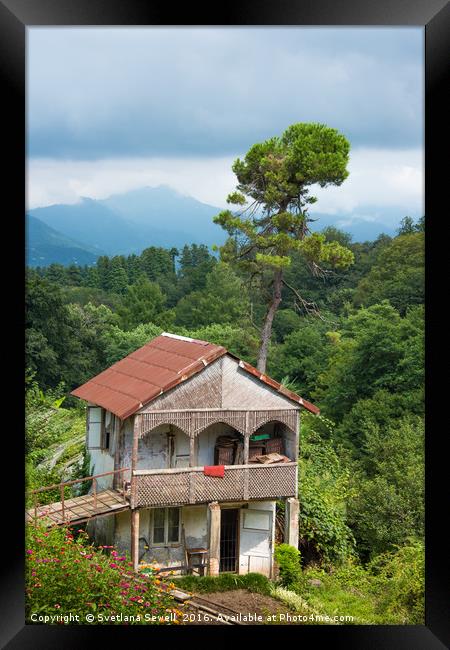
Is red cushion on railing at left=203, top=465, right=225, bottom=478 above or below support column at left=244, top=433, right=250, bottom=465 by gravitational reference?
below

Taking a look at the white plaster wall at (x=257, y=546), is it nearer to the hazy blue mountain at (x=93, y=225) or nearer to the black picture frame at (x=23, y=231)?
the black picture frame at (x=23, y=231)

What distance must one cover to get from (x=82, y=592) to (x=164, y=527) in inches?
158

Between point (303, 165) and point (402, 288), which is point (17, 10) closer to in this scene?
point (303, 165)

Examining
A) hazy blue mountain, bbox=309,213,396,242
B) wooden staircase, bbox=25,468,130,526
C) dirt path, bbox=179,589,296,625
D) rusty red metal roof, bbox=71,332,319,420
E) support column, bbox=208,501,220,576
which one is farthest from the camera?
hazy blue mountain, bbox=309,213,396,242

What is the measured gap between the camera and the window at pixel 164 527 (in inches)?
389

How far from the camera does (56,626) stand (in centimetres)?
517

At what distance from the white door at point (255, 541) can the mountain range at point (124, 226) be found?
20.7ft

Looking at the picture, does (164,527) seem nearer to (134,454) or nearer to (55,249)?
(134,454)

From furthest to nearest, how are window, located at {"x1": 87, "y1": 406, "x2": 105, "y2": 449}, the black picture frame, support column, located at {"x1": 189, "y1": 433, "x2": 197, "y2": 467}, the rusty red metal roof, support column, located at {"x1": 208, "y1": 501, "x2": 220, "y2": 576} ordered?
window, located at {"x1": 87, "y1": 406, "x2": 105, "y2": 449}
support column, located at {"x1": 208, "y1": 501, "x2": 220, "y2": 576}
support column, located at {"x1": 189, "y1": 433, "x2": 197, "y2": 467}
the rusty red metal roof
the black picture frame

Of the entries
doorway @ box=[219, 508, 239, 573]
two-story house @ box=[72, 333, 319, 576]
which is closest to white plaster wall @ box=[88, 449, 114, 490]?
two-story house @ box=[72, 333, 319, 576]

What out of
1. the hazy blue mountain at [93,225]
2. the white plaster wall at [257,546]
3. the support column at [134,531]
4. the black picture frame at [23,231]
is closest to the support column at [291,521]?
the white plaster wall at [257,546]

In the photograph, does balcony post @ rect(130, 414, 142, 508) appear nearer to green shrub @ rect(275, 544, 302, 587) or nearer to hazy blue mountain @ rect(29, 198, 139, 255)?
green shrub @ rect(275, 544, 302, 587)

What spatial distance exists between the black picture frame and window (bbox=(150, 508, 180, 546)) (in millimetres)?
4739

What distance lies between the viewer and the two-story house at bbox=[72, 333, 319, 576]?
30.1 feet
